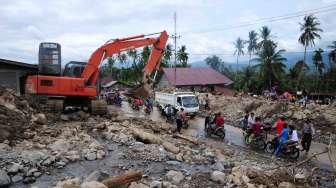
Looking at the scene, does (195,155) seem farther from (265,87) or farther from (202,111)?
(265,87)

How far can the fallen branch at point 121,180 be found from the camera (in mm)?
9594

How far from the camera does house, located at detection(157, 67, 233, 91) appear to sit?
171ft

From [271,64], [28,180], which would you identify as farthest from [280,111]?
[271,64]

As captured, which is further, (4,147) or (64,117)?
(64,117)

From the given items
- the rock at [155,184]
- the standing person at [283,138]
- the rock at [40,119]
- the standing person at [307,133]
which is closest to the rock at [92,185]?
the rock at [155,184]

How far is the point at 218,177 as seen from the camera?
11125 millimetres

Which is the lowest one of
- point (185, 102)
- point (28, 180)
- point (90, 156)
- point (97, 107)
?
point (28, 180)

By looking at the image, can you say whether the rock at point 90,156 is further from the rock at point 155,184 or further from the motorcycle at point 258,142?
the motorcycle at point 258,142

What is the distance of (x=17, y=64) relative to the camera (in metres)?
25.5

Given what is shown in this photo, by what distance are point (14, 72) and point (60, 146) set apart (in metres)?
15.8

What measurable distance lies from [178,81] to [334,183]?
40.0m

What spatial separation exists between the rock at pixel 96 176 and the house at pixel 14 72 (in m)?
15.8

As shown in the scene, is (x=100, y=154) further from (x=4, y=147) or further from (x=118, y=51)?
(x=118, y=51)

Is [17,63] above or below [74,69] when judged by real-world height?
above
